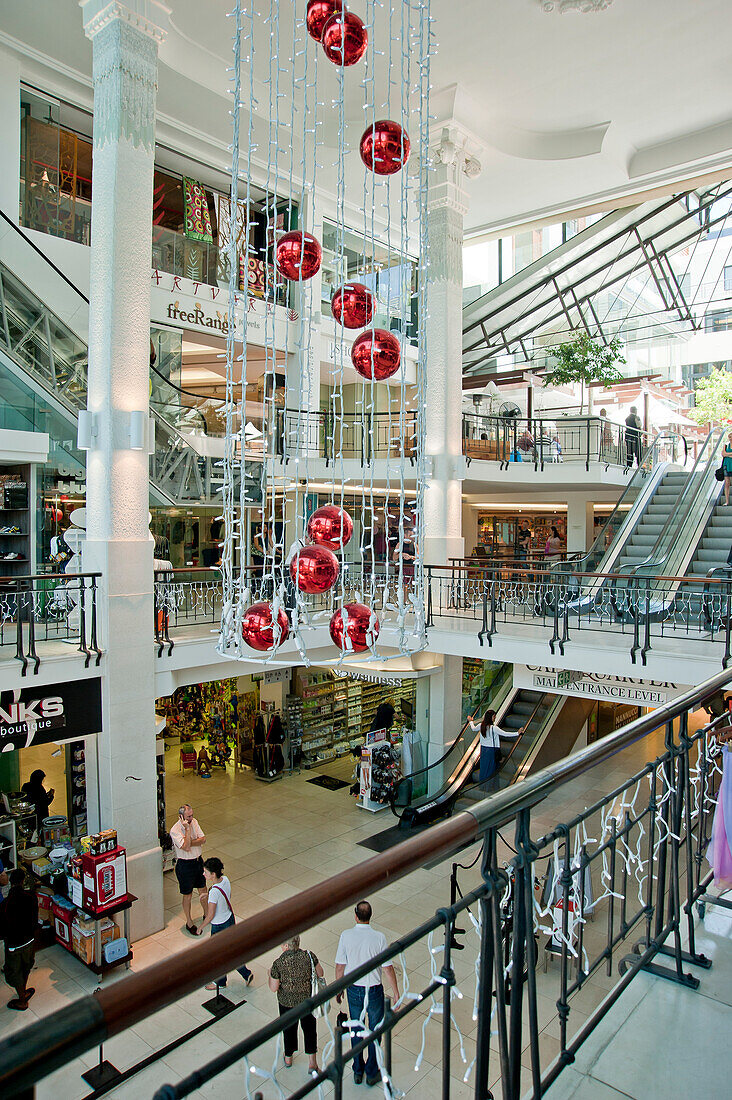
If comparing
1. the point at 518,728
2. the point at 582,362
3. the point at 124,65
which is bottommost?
the point at 518,728

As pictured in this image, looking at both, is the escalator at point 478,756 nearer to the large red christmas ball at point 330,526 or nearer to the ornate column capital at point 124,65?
the large red christmas ball at point 330,526

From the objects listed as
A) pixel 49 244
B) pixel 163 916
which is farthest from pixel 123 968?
pixel 49 244

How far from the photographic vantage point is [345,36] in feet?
9.71

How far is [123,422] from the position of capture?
8.20 meters

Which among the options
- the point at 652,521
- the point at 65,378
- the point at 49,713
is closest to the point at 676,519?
the point at 652,521

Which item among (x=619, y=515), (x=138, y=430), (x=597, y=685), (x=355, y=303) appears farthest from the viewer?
(x=619, y=515)

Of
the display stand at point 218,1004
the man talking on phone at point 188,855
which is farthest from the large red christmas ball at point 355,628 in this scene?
the man talking on phone at point 188,855

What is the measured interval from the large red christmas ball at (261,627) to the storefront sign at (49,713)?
514 cm

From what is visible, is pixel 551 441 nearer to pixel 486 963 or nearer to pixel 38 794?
pixel 38 794

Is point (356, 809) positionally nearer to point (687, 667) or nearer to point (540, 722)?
point (540, 722)

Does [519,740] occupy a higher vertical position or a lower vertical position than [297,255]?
lower

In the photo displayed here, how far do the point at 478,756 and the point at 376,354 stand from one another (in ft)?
32.5

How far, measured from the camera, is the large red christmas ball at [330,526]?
3121mm

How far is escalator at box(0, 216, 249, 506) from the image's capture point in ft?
28.3
